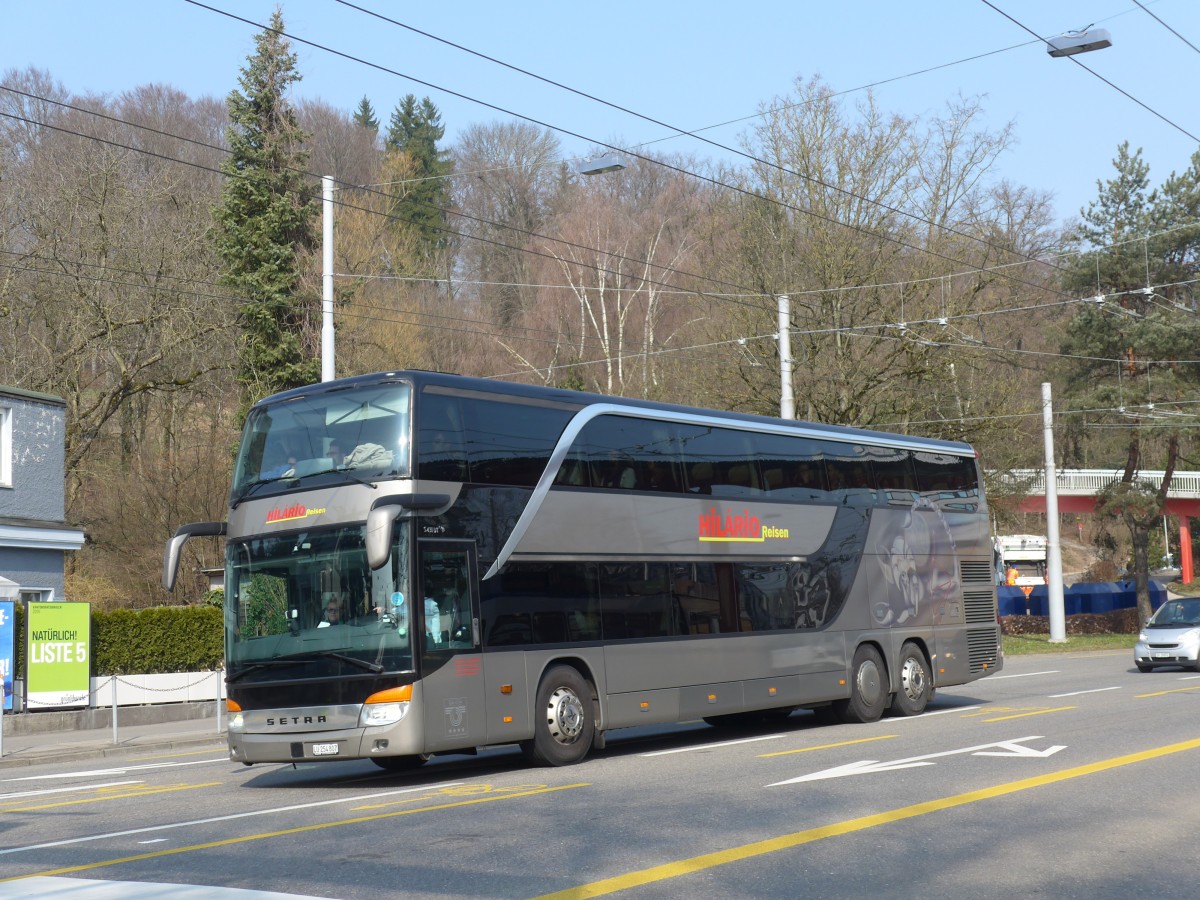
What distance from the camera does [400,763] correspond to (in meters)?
16.0

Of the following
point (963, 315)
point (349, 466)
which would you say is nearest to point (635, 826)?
point (349, 466)

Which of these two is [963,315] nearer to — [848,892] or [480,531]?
[480,531]

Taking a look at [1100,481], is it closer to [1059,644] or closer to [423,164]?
[1059,644]

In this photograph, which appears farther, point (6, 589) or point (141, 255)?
point (141, 255)

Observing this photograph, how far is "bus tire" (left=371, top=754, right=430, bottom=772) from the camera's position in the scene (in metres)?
15.8

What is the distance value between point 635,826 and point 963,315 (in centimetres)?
3144

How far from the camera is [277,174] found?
40.3 metres

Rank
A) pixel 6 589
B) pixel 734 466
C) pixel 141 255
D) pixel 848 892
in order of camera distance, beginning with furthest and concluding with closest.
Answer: pixel 141 255 → pixel 6 589 → pixel 734 466 → pixel 848 892

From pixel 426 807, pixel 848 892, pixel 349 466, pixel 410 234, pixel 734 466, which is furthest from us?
pixel 410 234

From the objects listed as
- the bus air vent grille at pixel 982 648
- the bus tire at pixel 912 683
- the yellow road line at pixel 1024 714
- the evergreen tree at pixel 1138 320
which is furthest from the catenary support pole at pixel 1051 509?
the yellow road line at pixel 1024 714

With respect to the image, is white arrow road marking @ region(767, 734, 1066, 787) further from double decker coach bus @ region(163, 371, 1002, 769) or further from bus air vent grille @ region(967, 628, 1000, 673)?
bus air vent grille @ region(967, 628, 1000, 673)

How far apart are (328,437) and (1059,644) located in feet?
112

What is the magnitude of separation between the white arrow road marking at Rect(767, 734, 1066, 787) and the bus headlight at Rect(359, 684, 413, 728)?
3.51m

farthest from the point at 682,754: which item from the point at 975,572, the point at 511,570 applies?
the point at 975,572
